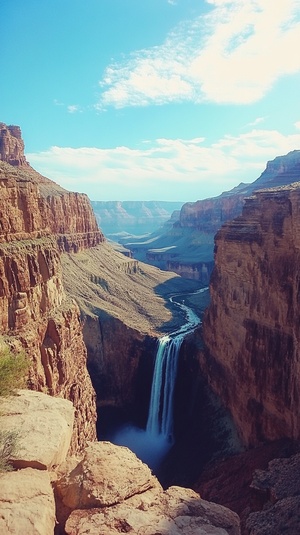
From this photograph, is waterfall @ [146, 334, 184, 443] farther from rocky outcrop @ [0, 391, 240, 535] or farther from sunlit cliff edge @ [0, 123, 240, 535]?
rocky outcrop @ [0, 391, 240, 535]

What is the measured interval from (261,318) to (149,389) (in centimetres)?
2381

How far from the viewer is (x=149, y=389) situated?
51781 mm

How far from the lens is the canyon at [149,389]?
32.6 ft

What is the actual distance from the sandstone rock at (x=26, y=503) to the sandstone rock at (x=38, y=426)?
0.41 m

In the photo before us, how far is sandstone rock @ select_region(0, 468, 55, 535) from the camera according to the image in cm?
830

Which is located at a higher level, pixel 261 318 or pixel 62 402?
pixel 62 402

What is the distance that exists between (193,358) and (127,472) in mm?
39069

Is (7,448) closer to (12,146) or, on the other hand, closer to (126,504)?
(126,504)

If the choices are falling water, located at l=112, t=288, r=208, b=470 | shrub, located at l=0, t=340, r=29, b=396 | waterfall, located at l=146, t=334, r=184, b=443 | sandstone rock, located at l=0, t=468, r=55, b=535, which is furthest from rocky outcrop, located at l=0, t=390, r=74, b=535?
waterfall, located at l=146, t=334, r=184, b=443

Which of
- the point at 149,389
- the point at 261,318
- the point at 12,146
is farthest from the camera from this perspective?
the point at 12,146

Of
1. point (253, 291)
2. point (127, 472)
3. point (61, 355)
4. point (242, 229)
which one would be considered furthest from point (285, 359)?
point (127, 472)

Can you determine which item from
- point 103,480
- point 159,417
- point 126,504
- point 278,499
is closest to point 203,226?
point 159,417

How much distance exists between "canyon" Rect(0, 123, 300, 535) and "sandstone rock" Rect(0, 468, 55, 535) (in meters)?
0.03

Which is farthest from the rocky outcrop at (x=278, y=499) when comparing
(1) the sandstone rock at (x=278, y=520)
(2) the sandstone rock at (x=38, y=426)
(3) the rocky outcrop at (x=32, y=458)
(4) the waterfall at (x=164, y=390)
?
(4) the waterfall at (x=164, y=390)
